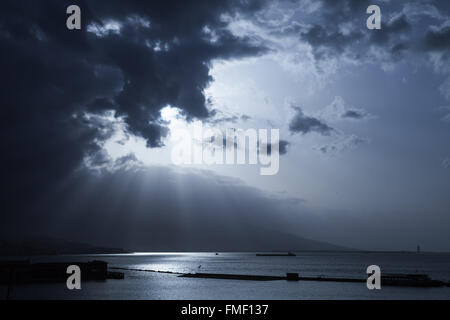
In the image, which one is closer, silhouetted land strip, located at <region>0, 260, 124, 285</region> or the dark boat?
the dark boat

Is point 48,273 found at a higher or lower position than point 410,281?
higher

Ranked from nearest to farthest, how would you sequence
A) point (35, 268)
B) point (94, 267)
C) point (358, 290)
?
1. point (358, 290)
2. point (35, 268)
3. point (94, 267)

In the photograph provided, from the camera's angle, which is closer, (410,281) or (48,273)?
(410,281)

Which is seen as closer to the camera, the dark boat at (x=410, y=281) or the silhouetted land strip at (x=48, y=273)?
the dark boat at (x=410, y=281)
